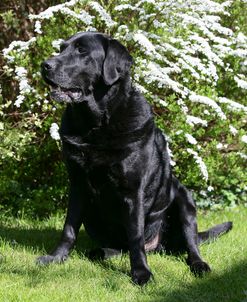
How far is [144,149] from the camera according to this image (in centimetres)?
401

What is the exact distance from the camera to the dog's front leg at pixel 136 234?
3.79m

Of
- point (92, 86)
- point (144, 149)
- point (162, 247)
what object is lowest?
point (162, 247)

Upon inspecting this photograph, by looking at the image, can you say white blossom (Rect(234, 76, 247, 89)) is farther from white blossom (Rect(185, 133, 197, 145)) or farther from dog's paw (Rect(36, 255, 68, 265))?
dog's paw (Rect(36, 255, 68, 265))

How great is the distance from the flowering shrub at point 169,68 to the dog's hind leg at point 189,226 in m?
0.85

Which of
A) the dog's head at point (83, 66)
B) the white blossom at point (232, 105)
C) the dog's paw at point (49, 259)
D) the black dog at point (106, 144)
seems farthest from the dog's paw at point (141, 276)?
the white blossom at point (232, 105)

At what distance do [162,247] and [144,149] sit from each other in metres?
0.85

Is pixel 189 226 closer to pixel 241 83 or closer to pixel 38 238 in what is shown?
pixel 38 238

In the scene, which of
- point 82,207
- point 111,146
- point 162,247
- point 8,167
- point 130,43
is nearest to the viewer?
point 111,146

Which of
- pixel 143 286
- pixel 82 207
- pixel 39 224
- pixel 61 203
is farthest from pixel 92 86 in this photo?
pixel 61 203

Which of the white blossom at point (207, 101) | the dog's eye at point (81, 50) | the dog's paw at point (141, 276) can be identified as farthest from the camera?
the white blossom at point (207, 101)

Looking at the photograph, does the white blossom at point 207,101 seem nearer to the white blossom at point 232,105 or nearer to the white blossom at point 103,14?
the white blossom at point 232,105

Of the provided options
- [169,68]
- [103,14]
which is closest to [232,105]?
[169,68]

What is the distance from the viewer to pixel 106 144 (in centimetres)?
392

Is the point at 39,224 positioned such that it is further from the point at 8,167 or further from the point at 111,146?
the point at 111,146
